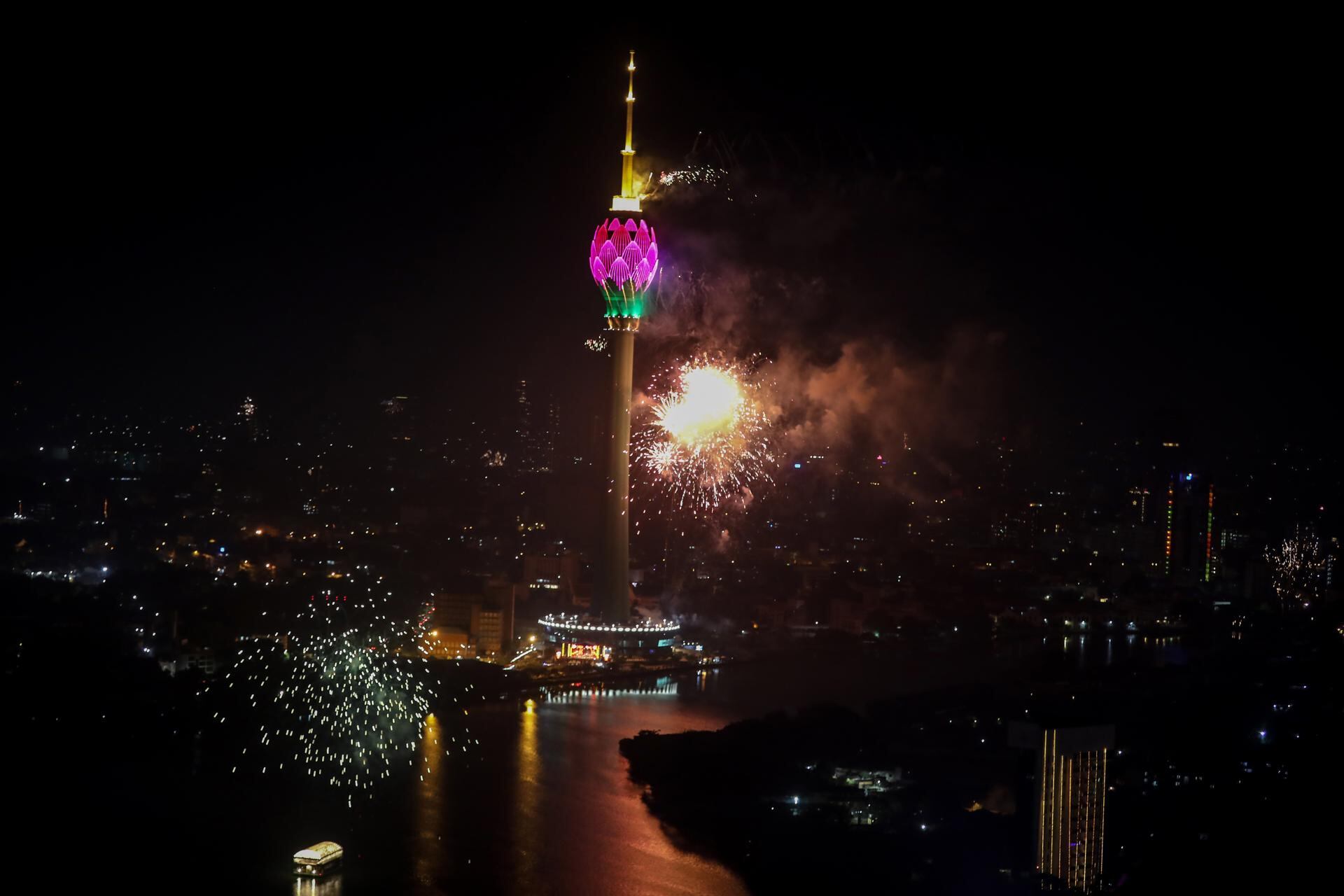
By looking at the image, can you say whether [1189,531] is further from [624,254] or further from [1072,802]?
[1072,802]

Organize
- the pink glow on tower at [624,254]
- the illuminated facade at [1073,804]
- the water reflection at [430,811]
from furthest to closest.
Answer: the pink glow on tower at [624,254] → the illuminated facade at [1073,804] → the water reflection at [430,811]

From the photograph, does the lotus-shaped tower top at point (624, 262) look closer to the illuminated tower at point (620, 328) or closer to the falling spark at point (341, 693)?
the illuminated tower at point (620, 328)

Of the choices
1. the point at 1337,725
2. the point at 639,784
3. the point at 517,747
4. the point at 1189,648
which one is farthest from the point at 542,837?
the point at 1189,648

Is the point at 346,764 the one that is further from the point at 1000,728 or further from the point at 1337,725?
the point at 1337,725

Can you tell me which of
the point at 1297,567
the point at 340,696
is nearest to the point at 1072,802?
the point at 340,696

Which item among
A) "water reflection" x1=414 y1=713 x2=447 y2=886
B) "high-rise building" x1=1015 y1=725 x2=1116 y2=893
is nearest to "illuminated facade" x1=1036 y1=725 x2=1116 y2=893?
"high-rise building" x1=1015 y1=725 x2=1116 y2=893

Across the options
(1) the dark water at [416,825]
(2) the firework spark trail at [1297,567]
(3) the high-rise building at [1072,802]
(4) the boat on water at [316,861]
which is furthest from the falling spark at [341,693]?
(2) the firework spark trail at [1297,567]

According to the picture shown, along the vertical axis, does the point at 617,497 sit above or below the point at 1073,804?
above
